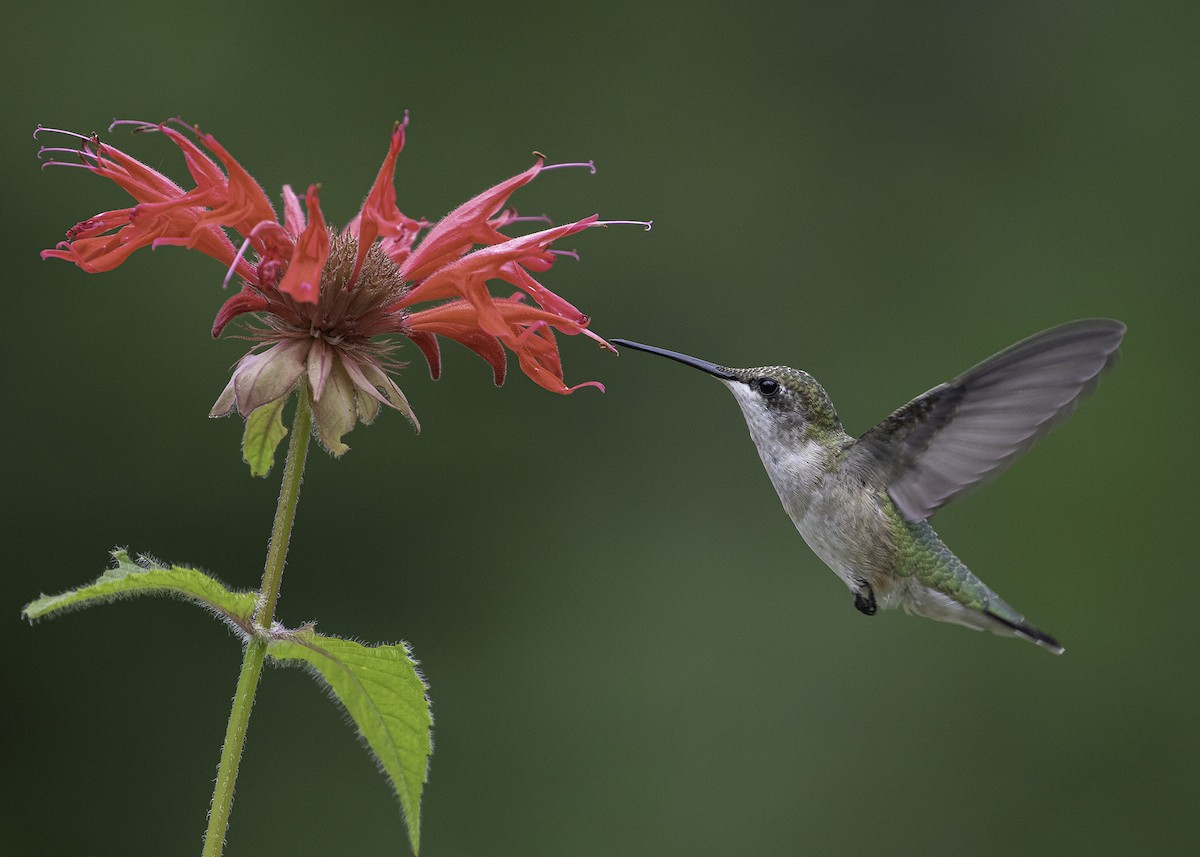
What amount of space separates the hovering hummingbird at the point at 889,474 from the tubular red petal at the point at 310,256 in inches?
23.2

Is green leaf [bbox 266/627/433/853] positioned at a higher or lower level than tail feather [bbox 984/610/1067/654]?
lower

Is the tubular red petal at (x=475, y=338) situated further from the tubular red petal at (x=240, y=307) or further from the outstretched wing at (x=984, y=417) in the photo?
the outstretched wing at (x=984, y=417)

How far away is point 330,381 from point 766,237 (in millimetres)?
3234

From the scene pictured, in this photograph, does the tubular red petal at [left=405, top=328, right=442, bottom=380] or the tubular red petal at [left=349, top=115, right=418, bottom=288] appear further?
the tubular red petal at [left=405, top=328, right=442, bottom=380]

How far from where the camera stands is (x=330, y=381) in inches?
59.4

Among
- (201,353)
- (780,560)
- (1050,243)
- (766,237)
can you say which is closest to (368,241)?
(201,353)

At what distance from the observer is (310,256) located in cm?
146

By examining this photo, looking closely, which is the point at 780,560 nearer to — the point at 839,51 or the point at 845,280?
the point at 845,280

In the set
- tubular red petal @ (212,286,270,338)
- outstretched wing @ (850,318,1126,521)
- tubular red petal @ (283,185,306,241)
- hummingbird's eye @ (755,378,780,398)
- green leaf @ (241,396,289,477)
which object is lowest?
outstretched wing @ (850,318,1126,521)

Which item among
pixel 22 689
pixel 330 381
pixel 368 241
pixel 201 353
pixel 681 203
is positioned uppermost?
pixel 681 203

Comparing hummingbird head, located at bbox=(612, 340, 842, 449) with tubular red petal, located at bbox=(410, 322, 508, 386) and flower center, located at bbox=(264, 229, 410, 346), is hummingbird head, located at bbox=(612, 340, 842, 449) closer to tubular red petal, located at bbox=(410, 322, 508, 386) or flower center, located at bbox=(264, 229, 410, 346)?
tubular red petal, located at bbox=(410, 322, 508, 386)

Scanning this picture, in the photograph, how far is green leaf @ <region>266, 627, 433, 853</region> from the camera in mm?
1341

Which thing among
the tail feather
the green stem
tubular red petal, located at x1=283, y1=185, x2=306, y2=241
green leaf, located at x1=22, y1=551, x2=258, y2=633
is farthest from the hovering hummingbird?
green leaf, located at x1=22, y1=551, x2=258, y2=633

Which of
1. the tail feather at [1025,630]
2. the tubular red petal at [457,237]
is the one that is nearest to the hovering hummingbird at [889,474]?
the tail feather at [1025,630]
